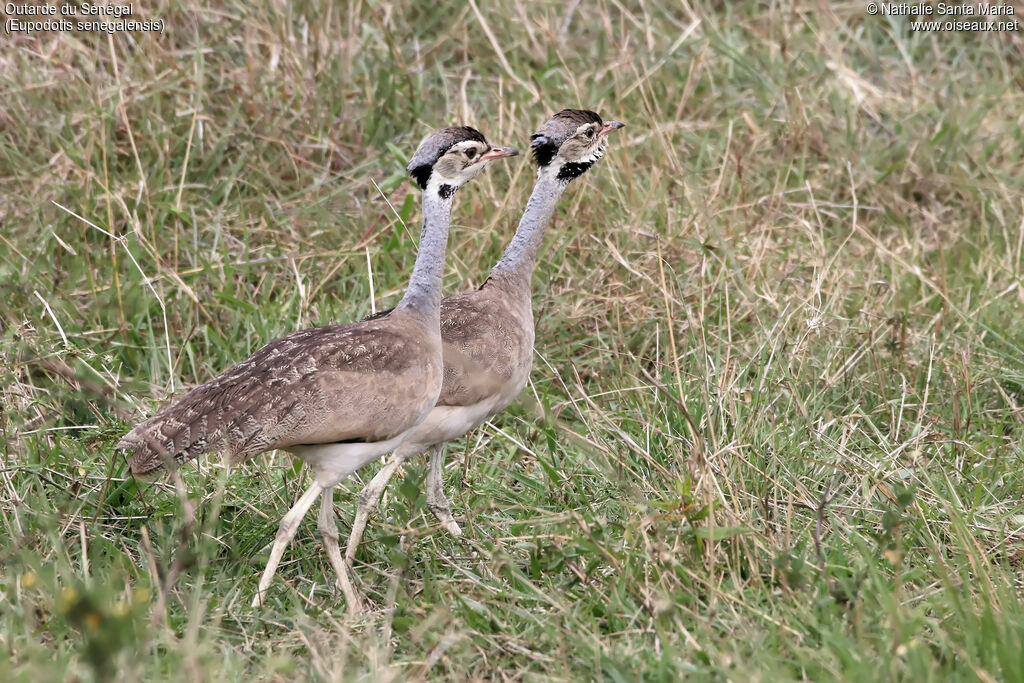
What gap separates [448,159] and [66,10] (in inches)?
154

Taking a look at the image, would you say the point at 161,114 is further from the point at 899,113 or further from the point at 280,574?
the point at 899,113

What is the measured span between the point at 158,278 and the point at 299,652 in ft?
8.86

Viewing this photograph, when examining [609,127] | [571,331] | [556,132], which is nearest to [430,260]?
[556,132]

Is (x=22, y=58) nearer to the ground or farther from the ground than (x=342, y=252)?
farther from the ground

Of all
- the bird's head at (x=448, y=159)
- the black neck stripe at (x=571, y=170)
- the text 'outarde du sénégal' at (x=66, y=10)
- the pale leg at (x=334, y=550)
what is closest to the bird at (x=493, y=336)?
the black neck stripe at (x=571, y=170)

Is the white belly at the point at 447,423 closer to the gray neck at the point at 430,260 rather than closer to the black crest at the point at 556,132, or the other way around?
the gray neck at the point at 430,260

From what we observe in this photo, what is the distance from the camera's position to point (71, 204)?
646cm

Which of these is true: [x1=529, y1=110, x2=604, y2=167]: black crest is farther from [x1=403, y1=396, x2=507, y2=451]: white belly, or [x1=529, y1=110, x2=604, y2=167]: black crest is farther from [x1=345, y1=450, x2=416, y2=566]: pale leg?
[x1=345, y1=450, x2=416, y2=566]: pale leg

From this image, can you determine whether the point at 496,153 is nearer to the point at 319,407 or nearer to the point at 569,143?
the point at 569,143

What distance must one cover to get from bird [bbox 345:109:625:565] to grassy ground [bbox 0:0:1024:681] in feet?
0.59

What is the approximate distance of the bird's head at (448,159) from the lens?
461cm

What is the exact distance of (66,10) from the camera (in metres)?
7.47

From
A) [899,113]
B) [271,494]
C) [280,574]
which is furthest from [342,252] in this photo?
[899,113]

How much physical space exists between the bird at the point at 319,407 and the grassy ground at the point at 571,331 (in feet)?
0.92
